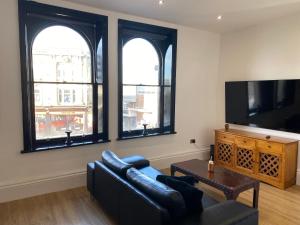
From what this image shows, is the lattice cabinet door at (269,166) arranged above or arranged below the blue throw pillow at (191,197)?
below

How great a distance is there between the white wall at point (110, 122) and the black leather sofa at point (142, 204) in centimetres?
92

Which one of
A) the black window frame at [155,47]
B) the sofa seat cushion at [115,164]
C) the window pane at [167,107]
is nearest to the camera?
the sofa seat cushion at [115,164]

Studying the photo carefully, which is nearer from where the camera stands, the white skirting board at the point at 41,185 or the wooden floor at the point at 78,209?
the wooden floor at the point at 78,209

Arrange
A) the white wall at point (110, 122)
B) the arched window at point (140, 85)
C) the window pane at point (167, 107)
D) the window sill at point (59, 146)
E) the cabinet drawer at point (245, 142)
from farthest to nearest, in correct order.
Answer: the window pane at point (167, 107)
the arched window at point (140, 85)
the cabinet drawer at point (245, 142)
the window sill at point (59, 146)
the white wall at point (110, 122)

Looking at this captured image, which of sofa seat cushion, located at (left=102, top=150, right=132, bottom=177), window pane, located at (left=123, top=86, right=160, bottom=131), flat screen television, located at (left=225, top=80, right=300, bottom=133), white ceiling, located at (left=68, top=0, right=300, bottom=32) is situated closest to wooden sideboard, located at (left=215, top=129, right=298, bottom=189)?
flat screen television, located at (left=225, top=80, right=300, bottom=133)

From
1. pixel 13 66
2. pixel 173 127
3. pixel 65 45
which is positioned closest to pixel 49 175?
pixel 13 66

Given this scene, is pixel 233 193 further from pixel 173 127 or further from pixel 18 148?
pixel 18 148

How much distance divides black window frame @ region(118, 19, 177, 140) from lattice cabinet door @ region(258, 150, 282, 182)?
5.08 ft

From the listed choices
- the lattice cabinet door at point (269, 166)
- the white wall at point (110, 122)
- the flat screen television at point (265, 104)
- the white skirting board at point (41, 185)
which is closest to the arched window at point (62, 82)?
the white wall at point (110, 122)

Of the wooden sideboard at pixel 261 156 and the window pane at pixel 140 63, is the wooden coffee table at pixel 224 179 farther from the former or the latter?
the window pane at pixel 140 63

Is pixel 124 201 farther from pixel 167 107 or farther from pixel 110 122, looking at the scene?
pixel 167 107

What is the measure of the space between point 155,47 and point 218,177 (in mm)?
2543

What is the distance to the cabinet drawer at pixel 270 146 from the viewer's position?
3447 mm

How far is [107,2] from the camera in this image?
3182 mm
